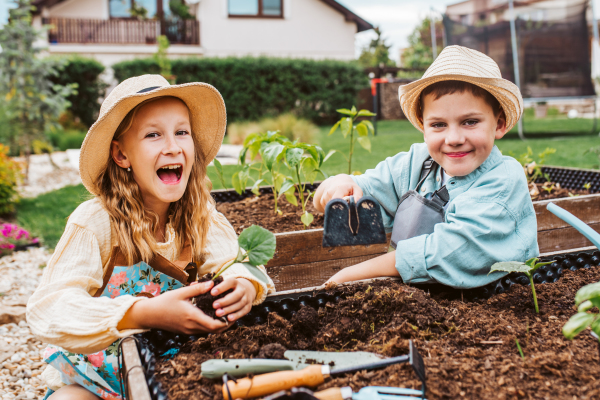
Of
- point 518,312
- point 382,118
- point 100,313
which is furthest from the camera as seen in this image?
point 382,118

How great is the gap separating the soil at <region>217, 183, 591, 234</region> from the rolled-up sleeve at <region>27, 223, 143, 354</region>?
1128 millimetres

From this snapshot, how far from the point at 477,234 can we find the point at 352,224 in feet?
1.23

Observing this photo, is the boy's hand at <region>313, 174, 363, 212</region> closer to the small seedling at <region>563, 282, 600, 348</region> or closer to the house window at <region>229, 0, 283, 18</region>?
the small seedling at <region>563, 282, 600, 348</region>

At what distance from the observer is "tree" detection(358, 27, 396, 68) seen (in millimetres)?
33975

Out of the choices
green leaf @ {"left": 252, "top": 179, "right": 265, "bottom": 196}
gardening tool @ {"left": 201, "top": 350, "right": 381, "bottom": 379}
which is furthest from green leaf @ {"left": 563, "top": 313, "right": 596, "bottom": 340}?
green leaf @ {"left": 252, "top": 179, "right": 265, "bottom": 196}

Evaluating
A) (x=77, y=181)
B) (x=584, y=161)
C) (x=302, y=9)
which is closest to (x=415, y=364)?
(x=584, y=161)

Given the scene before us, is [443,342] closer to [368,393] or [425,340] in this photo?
[425,340]

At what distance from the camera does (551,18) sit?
8641 mm

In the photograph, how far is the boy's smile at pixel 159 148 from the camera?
1461mm

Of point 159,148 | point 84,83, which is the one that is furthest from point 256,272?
point 84,83

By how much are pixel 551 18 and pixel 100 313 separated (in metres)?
9.75

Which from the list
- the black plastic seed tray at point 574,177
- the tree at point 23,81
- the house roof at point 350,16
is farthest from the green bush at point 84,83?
the black plastic seed tray at point 574,177

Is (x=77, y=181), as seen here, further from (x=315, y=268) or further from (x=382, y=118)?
(x=382, y=118)

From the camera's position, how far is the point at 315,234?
214 cm
